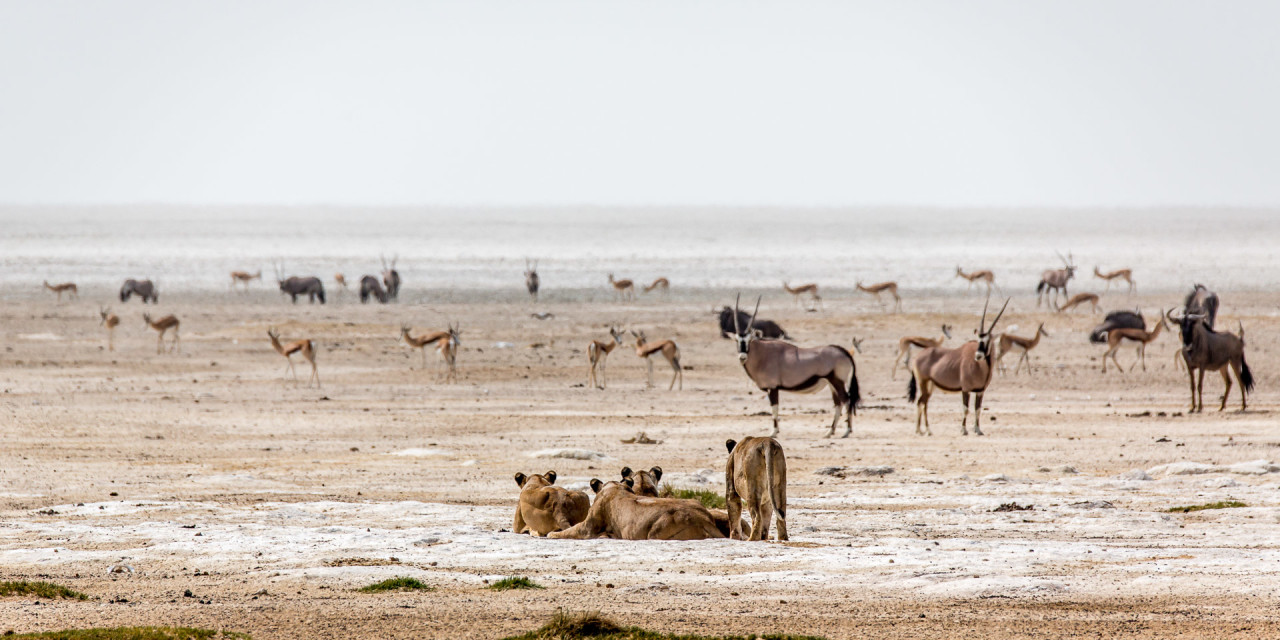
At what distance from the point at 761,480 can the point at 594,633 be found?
11.6 ft

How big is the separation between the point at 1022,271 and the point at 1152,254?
86.8 feet

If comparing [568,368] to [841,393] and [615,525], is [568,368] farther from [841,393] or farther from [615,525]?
[615,525]

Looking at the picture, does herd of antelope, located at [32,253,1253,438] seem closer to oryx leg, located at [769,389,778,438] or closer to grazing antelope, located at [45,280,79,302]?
oryx leg, located at [769,389,778,438]

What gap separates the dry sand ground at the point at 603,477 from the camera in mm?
8711

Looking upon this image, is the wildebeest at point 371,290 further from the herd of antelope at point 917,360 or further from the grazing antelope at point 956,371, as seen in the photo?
the grazing antelope at point 956,371

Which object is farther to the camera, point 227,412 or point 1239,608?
point 227,412

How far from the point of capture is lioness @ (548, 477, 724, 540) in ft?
36.7

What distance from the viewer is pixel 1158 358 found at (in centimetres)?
3098

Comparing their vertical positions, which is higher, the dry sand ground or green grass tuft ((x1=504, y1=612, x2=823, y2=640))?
green grass tuft ((x1=504, y1=612, x2=823, y2=640))

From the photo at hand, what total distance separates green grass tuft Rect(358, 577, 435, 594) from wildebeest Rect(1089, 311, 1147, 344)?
27.2 meters

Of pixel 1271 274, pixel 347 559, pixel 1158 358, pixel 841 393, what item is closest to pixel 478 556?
pixel 347 559

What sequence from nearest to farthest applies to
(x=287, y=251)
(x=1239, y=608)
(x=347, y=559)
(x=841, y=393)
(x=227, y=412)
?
(x=1239, y=608) < (x=347, y=559) < (x=841, y=393) < (x=227, y=412) < (x=287, y=251)

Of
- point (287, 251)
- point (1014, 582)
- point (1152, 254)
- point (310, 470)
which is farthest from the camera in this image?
point (287, 251)

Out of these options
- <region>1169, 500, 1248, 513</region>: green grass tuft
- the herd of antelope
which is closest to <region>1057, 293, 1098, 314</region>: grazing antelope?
the herd of antelope
